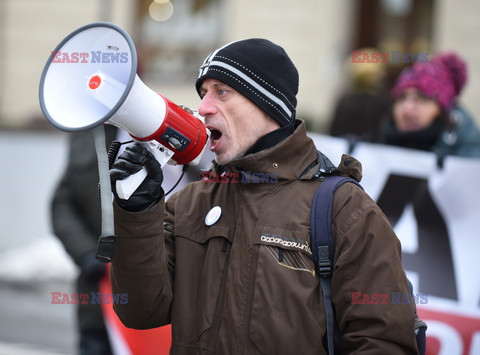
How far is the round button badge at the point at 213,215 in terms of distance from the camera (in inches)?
102

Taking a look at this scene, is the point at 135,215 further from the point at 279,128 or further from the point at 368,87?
the point at 368,87

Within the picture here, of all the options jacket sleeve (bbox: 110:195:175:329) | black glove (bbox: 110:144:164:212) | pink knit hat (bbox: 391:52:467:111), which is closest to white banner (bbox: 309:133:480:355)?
pink knit hat (bbox: 391:52:467:111)

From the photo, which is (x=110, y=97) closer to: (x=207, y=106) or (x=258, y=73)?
(x=207, y=106)

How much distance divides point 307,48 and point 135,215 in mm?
10302

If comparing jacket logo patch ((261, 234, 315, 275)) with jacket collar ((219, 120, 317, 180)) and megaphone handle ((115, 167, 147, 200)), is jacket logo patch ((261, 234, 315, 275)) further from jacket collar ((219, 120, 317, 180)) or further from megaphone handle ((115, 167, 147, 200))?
megaphone handle ((115, 167, 147, 200))

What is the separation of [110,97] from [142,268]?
54cm

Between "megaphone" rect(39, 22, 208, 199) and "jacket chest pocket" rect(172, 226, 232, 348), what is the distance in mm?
292

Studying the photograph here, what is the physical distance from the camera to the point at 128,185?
2.39 metres

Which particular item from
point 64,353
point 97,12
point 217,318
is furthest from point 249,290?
point 97,12

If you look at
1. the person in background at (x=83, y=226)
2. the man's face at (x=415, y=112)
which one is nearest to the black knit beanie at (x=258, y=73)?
the person in background at (x=83, y=226)

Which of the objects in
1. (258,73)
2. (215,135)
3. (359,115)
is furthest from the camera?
(359,115)

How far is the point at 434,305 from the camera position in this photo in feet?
12.9

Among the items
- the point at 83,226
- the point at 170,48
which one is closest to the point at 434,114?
the point at 83,226

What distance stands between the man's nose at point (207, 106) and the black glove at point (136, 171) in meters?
0.28
